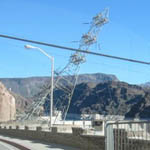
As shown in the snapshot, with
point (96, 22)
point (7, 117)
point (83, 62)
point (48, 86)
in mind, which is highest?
point (96, 22)

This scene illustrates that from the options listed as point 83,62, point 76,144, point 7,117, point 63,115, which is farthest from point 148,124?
point 7,117

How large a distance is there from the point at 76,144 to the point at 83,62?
54.5 meters

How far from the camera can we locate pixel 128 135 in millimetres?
12211

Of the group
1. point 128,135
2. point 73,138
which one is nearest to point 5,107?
point 73,138

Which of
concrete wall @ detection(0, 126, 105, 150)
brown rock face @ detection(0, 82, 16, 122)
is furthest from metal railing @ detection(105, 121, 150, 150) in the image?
brown rock face @ detection(0, 82, 16, 122)

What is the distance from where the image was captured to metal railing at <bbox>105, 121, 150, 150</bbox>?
11.2 m

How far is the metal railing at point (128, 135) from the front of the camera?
11227mm

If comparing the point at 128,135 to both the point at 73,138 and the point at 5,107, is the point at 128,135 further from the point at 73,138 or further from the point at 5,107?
the point at 5,107

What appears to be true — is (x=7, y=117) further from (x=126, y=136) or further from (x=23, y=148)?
(x=126, y=136)

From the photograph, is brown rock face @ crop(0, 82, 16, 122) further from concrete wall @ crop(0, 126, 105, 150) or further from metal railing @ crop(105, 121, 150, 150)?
metal railing @ crop(105, 121, 150, 150)

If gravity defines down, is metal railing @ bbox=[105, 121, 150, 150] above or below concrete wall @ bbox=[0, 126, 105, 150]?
above

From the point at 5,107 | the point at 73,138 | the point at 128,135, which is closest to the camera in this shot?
the point at 128,135

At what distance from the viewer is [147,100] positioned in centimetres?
16612

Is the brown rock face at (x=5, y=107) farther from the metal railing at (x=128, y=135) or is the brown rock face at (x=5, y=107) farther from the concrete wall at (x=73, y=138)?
the metal railing at (x=128, y=135)
